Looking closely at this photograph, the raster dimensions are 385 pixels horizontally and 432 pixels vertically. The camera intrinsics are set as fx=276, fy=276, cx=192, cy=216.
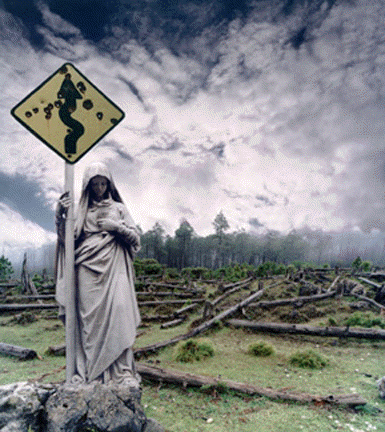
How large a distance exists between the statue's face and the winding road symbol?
1.92ft

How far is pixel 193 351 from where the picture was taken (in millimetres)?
7688

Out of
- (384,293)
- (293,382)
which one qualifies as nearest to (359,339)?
(293,382)

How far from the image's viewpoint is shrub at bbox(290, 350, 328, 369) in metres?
6.81

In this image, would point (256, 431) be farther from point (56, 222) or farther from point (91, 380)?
point (56, 222)

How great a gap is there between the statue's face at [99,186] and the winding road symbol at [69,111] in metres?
0.58

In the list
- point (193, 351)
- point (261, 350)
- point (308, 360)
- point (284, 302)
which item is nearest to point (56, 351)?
point (193, 351)

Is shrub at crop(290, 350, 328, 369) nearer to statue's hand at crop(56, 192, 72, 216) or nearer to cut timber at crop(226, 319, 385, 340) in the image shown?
cut timber at crop(226, 319, 385, 340)

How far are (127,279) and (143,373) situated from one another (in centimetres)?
298

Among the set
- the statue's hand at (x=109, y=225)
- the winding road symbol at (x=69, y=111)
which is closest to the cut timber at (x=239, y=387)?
the statue's hand at (x=109, y=225)

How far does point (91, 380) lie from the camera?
3670 millimetres

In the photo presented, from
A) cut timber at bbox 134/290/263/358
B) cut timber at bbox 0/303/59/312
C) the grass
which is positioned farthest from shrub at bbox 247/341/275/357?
cut timber at bbox 0/303/59/312

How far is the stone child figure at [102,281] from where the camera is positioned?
146 inches

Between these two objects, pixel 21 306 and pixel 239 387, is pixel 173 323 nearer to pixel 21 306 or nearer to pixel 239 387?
pixel 239 387

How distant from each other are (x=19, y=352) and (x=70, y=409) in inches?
230
